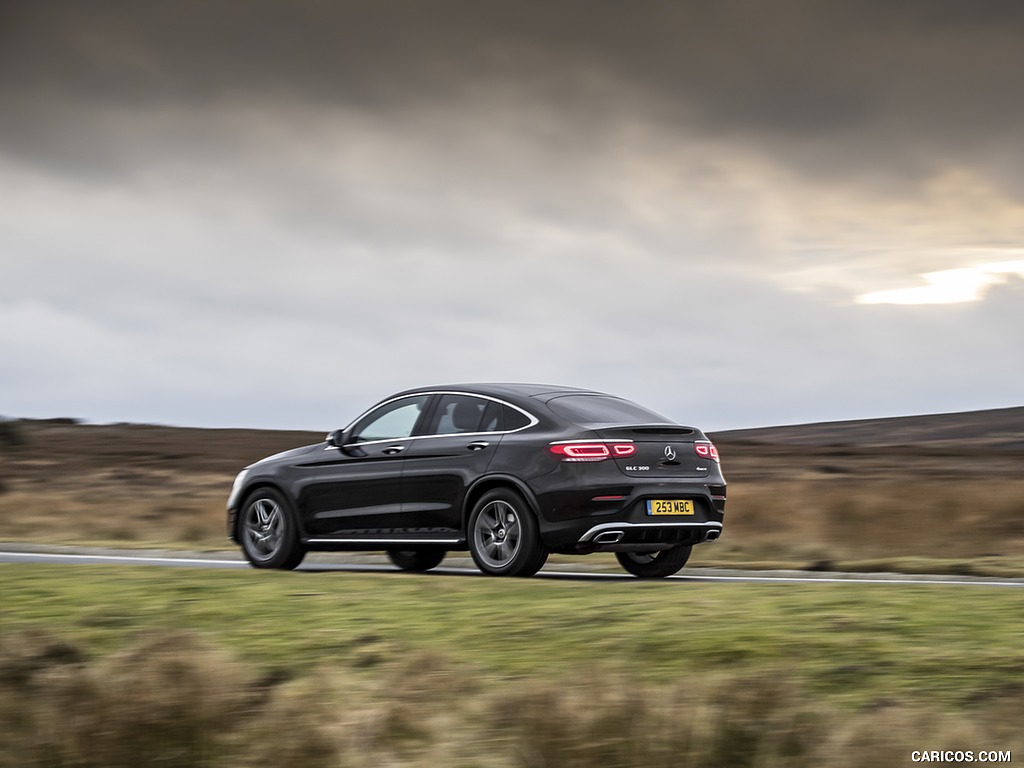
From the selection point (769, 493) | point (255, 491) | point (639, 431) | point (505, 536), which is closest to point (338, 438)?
point (255, 491)

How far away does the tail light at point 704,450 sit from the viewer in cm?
1289

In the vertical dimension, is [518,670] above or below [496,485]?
below

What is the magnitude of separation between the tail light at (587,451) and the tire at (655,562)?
1.87 m

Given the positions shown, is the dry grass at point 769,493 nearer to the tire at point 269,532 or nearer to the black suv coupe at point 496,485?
the black suv coupe at point 496,485

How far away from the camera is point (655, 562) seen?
1386 centimetres

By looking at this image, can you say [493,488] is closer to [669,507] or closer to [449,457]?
[449,457]

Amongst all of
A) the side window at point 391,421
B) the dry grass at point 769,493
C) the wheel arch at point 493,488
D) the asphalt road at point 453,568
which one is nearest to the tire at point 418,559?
the asphalt road at point 453,568

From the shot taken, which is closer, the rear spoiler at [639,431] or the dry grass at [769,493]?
the rear spoiler at [639,431]

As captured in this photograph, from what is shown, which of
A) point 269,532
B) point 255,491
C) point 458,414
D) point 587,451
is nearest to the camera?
point 587,451

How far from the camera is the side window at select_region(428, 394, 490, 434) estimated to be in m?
13.1

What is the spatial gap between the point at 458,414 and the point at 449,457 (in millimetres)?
493

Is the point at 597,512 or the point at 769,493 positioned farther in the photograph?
the point at 769,493

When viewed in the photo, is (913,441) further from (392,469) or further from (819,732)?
(819,732)

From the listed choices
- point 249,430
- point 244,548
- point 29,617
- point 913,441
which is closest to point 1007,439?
point 913,441
